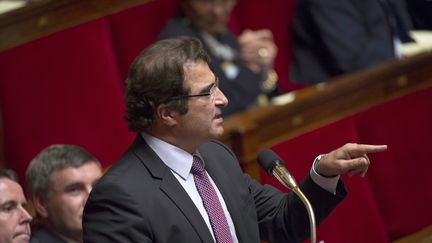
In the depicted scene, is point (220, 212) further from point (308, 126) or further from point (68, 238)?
point (308, 126)

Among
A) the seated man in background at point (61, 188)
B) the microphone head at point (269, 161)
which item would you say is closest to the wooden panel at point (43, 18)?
the seated man in background at point (61, 188)

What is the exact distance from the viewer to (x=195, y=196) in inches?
29.9

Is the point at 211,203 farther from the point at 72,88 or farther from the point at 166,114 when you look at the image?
the point at 72,88

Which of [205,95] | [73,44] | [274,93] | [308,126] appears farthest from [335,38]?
[205,95]

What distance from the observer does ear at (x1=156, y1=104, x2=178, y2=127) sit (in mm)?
752

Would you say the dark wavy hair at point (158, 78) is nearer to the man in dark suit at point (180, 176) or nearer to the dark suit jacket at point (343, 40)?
the man in dark suit at point (180, 176)

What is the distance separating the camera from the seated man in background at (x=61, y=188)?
98cm

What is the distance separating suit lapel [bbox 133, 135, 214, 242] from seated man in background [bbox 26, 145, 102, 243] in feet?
0.80

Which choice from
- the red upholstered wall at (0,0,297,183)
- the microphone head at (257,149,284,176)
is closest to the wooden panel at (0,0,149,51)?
the red upholstered wall at (0,0,297,183)

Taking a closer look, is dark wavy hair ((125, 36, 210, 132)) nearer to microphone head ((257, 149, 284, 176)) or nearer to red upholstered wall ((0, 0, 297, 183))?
microphone head ((257, 149, 284, 176))

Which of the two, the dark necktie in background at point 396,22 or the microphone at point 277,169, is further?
the dark necktie in background at point 396,22

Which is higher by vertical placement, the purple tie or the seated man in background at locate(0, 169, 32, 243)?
the purple tie

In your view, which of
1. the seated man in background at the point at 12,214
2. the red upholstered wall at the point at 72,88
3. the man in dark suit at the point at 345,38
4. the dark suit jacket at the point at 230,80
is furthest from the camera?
the man in dark suit at the point at 345,38

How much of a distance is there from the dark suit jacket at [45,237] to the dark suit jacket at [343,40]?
0.55 metres
